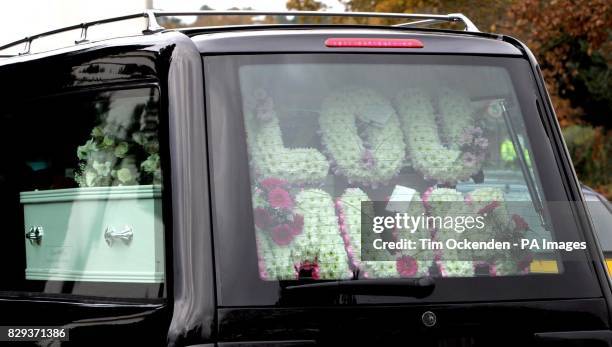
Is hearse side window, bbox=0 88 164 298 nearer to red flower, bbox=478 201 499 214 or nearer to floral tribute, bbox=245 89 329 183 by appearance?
floral tribute, bbox=245 89 329 183

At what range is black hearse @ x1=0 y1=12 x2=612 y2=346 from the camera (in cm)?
382

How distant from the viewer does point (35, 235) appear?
4586mm

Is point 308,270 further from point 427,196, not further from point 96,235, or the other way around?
point 96,235

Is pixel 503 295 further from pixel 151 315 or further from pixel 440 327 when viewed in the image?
pixel 151 315

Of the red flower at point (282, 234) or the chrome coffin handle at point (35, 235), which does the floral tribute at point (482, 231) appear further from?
the chrome coffin handle at point (35, 235)

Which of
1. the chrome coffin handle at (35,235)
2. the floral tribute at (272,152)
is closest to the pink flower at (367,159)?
the floral tribute at (272,152)

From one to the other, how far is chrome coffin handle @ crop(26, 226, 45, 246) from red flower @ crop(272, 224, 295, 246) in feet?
3.35

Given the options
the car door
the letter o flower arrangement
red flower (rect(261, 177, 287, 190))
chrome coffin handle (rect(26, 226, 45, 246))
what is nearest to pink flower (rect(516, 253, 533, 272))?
the letter o flower arrangement

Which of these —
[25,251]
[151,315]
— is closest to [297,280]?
[151,315]

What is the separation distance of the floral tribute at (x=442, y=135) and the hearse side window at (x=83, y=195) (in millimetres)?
800

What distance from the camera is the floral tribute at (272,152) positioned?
397 cm

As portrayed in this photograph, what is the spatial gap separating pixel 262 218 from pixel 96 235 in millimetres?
639

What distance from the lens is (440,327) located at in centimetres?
390

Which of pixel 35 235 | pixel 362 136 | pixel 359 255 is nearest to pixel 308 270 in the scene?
pixel 359 255
